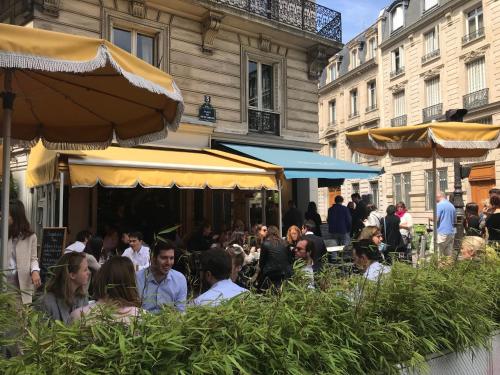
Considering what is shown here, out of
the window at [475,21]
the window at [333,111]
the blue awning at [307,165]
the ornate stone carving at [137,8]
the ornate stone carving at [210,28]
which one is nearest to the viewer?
the blue awning at [307,165]

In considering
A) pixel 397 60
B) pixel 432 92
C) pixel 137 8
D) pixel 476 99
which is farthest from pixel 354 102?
pixel 137 8

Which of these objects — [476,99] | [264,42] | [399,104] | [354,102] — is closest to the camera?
[264,42]

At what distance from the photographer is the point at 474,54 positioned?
2780cm

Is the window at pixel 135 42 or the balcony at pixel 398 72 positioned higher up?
the balcony at pixel 398 72

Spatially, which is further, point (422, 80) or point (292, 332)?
point (422, 80)

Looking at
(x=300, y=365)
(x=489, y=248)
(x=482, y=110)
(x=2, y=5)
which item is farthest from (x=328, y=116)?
(x=300, y=365)

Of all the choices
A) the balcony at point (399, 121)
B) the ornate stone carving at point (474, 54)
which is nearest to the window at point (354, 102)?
the balcony at point (399, 121)

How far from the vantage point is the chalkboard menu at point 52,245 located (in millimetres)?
6629

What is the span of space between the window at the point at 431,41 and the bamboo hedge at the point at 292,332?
30.8 m

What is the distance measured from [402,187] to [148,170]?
2907 centimetres

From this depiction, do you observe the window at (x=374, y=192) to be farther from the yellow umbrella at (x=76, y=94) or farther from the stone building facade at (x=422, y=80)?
the yellow umbrella at (x=76, y=94)

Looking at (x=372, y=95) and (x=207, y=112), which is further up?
(x=372, y=95)

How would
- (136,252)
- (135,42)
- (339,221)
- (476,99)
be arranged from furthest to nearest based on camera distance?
(476,99)
(135,42)
(339,221)
(136,252)

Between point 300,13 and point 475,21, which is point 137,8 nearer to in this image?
point 300,13
